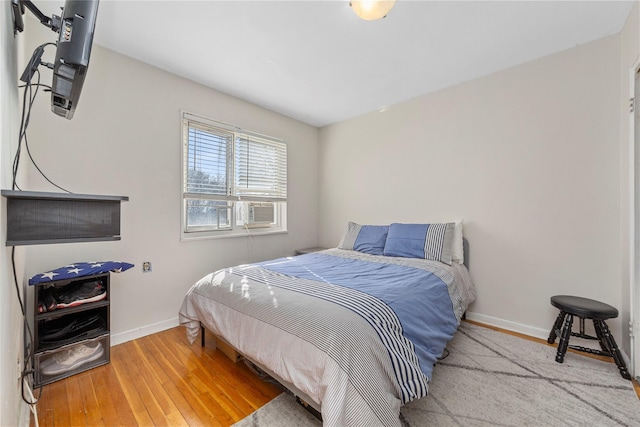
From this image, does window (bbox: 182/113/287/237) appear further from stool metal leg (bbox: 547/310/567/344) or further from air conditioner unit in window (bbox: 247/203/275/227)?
stool metal leg (bbox: 547/310/567/344)

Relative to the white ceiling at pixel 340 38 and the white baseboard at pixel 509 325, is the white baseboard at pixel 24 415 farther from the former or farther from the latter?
the white baseboard at pixel 509 325

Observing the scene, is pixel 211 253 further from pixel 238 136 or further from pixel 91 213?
pixel 91 213

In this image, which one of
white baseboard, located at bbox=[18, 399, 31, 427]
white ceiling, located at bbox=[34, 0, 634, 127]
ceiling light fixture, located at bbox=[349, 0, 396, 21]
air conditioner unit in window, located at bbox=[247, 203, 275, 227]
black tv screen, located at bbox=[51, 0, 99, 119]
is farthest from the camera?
air conditioner unit in window, located at bbox=[247, 203, 275, 227]

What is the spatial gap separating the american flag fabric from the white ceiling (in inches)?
71.5

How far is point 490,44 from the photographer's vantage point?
2.22m

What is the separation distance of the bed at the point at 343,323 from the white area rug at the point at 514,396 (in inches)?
9.7

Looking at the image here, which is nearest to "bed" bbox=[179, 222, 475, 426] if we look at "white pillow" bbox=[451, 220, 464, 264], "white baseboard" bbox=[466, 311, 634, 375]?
"white pillow" bbox=[451, 220, 464, 264]

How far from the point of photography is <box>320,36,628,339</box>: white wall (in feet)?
7.08

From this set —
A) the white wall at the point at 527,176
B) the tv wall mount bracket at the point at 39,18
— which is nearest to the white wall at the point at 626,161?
the white wall at the point at 527,176

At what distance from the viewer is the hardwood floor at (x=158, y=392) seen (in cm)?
148

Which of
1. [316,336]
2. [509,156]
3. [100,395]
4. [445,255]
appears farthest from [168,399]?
[509,156]

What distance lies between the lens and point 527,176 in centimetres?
249

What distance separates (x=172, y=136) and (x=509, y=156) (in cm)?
336

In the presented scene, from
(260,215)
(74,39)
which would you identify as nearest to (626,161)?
(74,39)
